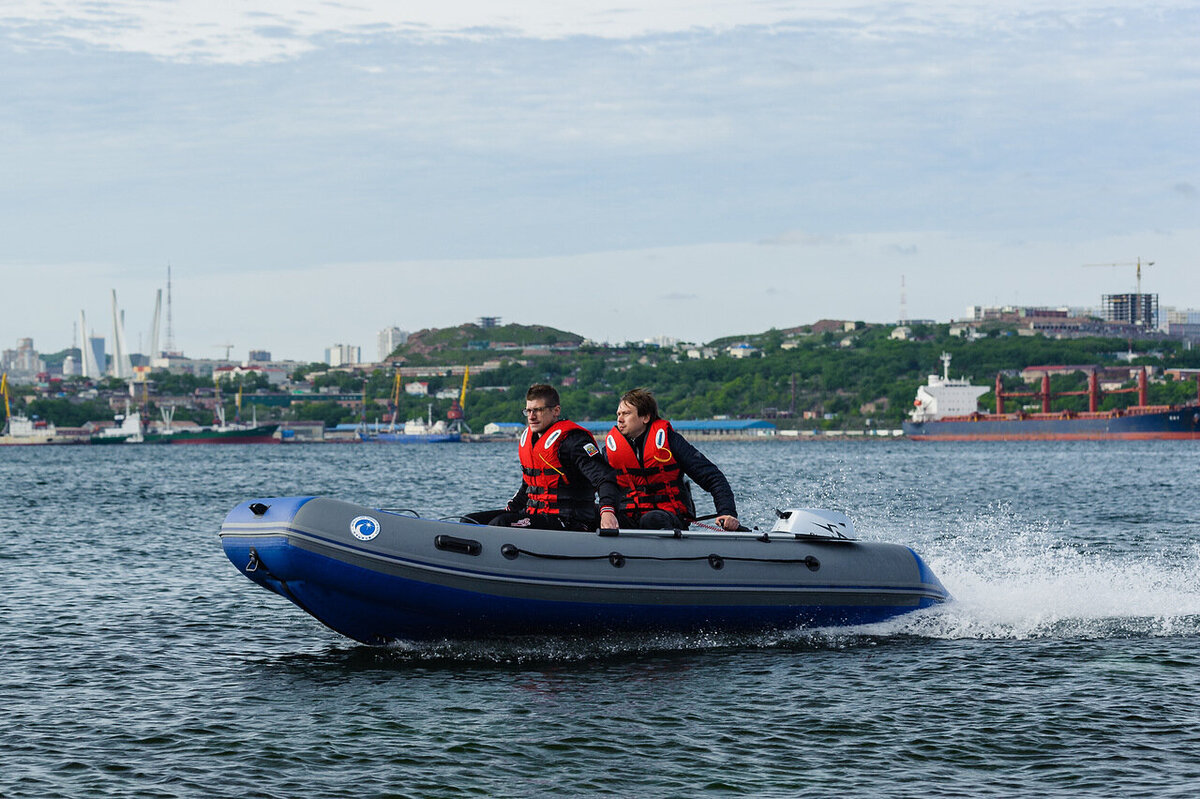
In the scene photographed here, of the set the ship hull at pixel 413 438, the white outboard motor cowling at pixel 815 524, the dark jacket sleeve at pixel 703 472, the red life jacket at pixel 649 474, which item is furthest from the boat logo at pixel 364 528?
the ship hull at pixel 413 438

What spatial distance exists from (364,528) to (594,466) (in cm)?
164

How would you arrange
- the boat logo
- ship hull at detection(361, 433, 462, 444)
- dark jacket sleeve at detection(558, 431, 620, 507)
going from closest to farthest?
the boat logo
dark jacket sleeve at detection(558, 431, 620, 507)
ship hull at detection(361, 433, 462, 444)

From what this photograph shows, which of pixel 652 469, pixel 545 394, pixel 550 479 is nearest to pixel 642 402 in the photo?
pixel 652 469

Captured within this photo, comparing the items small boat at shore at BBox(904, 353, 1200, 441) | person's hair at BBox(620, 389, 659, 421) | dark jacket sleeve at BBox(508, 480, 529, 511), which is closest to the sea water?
dark jacket sleeve at BBox(508, 480, 529, 511)

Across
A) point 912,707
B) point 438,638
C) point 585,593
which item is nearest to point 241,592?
point 438,638

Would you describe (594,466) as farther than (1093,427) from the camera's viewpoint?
No

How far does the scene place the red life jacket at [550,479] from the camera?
9.55 meters

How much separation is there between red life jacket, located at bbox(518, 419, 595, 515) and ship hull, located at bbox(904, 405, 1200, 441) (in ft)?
316

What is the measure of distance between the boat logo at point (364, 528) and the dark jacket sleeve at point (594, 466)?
1414 mm

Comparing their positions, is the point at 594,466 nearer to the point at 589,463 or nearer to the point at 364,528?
the point at 589,463

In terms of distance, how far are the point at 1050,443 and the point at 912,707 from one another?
9681cm

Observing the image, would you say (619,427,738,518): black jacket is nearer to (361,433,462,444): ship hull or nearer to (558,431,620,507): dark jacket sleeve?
(558,431,620,507): dark jacket sleeve

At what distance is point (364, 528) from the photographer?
919 centimetres

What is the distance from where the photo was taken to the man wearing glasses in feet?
31.1
